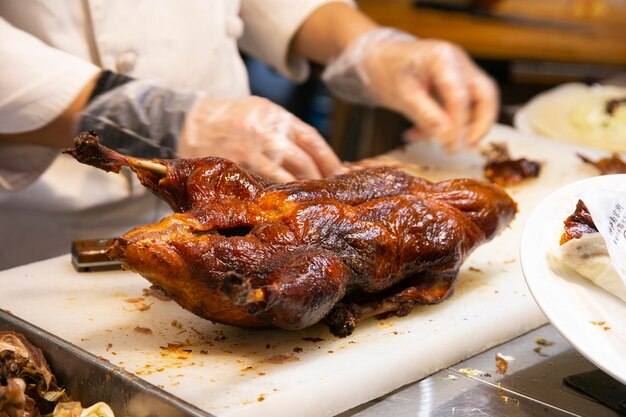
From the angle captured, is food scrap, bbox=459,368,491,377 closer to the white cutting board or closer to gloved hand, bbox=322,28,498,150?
the white cutting board

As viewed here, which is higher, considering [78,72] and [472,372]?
[78,72]

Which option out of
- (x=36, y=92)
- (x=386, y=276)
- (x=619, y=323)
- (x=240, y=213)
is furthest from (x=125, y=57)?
(x=619, y=323)

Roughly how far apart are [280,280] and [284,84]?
4187mm

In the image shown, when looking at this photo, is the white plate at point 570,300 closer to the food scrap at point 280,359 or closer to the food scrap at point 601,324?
the food scrap at point 601,324

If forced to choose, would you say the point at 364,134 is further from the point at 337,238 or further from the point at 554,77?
the point at 337,238

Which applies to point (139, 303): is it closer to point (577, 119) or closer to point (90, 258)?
point (90, 258)

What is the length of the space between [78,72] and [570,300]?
1.45 meters

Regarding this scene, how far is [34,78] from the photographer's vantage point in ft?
7.55

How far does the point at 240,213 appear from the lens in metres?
1.71

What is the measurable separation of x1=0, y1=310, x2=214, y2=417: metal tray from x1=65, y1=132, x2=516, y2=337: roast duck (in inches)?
7.3

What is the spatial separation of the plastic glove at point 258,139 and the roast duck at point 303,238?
0.28m

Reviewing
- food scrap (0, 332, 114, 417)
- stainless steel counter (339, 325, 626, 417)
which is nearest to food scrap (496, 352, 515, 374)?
stainless steel counter (339, 325, 626, 417)

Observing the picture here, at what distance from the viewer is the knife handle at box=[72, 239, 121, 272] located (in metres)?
2.01

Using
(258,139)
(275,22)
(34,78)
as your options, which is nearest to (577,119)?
(275,22)
